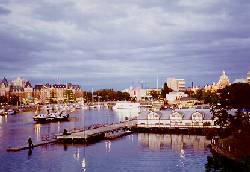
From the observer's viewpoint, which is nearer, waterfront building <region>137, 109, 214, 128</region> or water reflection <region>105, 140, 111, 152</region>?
water reflection <region>105, 140, 111, 152</region>

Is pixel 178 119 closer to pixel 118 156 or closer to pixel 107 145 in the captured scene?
pixel 107 145

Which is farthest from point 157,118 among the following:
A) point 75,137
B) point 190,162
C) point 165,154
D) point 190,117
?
point 190,162

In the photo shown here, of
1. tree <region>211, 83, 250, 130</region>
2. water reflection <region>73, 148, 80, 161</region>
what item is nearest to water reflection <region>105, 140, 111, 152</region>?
water reflection <region>73, 148, 80, 161</region>

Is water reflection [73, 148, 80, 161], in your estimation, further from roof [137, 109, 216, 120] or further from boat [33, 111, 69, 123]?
boat [33, 111, 69, 123]

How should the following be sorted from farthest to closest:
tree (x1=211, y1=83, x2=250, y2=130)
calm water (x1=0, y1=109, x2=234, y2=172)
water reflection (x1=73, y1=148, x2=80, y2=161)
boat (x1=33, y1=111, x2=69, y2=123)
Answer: boat (x1=33, y1=111, x2=69, y2=123)
tree (x1=211, y1=83, x2=250, y2=130)
water reflection (x1=73, y1=148, x2=80, y2=161)
calm water (x1=0, y1=109, x2=234, y2=172)

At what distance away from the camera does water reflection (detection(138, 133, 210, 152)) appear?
191ft

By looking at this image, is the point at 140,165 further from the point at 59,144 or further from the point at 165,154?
the point at 59,144

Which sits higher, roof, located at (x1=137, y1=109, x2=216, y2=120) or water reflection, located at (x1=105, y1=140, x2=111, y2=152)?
roof, located at (x1=137, y1=109, x2=216, y2=120)

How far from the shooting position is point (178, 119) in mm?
75188

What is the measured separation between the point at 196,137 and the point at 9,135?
31237mm

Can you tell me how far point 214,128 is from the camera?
232 ft

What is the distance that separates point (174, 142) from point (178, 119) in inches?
484

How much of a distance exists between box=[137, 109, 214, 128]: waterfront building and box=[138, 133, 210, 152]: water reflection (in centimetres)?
442

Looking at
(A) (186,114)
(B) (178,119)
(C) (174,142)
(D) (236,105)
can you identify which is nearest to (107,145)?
(C) (174,142)
